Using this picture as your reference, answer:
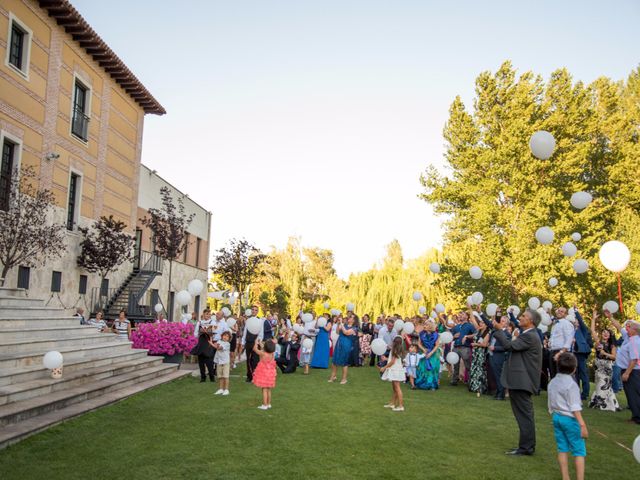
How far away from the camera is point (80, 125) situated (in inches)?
776

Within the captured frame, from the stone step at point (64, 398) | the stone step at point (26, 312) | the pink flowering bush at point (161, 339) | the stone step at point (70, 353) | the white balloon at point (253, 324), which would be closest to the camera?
the stone step at point (64, 398)

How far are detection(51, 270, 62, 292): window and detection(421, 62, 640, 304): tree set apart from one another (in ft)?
60.3

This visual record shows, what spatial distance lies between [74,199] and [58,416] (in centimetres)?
1372

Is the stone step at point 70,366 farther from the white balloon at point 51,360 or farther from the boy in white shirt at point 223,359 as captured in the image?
the boy in white shirt at point 223,359

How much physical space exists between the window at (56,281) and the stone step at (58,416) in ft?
27.4

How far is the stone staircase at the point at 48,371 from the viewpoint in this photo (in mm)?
7379

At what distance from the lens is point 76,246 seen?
19.3 metres

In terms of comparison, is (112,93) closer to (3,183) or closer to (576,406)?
(3,183)

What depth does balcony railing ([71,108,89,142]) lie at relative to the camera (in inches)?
759

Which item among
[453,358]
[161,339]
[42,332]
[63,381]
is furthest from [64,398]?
[453,358]

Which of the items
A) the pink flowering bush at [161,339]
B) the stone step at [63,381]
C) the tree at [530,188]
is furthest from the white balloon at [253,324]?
the tree at [530,188]

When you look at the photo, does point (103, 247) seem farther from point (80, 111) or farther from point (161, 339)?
point (161, 339)

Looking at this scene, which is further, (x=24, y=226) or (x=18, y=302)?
(x=24, y=226)

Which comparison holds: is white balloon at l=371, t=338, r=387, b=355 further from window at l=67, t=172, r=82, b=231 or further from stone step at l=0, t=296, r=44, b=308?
window at l=67, t=172, r=82, b=231
